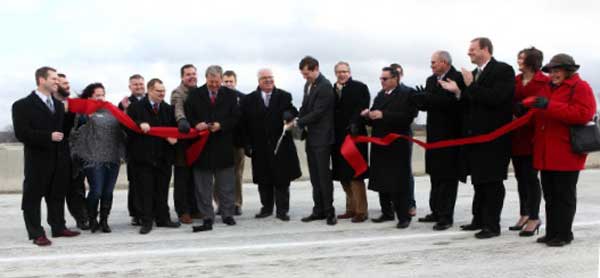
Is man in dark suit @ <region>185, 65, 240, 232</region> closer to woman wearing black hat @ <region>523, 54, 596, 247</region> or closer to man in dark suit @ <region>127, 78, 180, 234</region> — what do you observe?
man in dark suit @ <region>127, 78, 180, 234</region>

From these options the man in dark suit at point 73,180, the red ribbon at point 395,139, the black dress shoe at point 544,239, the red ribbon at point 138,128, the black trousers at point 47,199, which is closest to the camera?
the black dress shoe at point 544,239

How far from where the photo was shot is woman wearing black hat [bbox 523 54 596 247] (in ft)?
24.1

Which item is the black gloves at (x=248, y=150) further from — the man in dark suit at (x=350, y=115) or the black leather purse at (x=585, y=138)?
the black leather purse at (x=585, y=138)

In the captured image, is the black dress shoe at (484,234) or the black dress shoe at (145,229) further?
the black dress shoe at (145,229)

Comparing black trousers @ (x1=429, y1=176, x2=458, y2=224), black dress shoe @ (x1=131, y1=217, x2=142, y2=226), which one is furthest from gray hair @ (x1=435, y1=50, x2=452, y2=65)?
black dress shoe @ (x1=131, y1=217, x2=142, y2=226)

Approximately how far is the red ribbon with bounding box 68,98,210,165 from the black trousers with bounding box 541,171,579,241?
4.31m

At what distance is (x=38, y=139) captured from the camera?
8.16 m

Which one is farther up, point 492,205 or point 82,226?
point 492,205

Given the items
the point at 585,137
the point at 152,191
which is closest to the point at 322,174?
the point at 152,191

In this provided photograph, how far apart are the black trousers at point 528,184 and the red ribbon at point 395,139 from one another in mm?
656

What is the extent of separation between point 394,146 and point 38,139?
13.8 feet

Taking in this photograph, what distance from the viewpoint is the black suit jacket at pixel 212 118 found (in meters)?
9.46

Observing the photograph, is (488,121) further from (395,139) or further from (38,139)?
(38,139)

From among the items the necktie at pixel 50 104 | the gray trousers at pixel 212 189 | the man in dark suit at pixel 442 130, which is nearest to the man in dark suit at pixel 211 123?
the gray trousers at pixel 212 189
